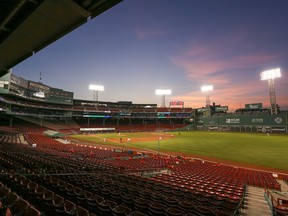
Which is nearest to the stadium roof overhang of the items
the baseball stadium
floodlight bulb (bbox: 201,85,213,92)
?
the baseball stadium

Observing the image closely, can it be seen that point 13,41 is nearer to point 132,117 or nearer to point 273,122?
point 273,122

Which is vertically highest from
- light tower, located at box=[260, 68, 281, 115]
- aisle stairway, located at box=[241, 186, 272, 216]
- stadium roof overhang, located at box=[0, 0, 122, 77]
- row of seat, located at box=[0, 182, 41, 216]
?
light tower, located at box=[260, 68, 281, 115]

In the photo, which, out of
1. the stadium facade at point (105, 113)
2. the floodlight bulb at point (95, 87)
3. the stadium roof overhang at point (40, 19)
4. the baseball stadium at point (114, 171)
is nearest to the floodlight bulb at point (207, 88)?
the stadium facade at point (105, 113)

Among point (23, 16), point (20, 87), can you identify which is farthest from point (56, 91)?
point (23, 16)

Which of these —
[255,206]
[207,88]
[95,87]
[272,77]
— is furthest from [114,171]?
[207,88]

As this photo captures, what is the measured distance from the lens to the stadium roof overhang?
15.7ft

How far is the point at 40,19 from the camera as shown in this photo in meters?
5.18

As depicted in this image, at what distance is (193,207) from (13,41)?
8.98 meters

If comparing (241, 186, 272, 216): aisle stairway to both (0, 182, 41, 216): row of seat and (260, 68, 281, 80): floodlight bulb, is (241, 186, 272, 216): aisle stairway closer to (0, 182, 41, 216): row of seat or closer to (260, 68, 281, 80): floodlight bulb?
(0, 182, 41, 216): row of seat

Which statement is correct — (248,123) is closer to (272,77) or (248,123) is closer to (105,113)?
(272,77)

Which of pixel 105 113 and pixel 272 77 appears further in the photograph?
pixel 105 113

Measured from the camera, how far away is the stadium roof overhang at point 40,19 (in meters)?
4.77

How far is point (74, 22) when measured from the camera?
552cm

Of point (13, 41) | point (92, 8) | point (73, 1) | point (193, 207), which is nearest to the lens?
point (73, 1)
